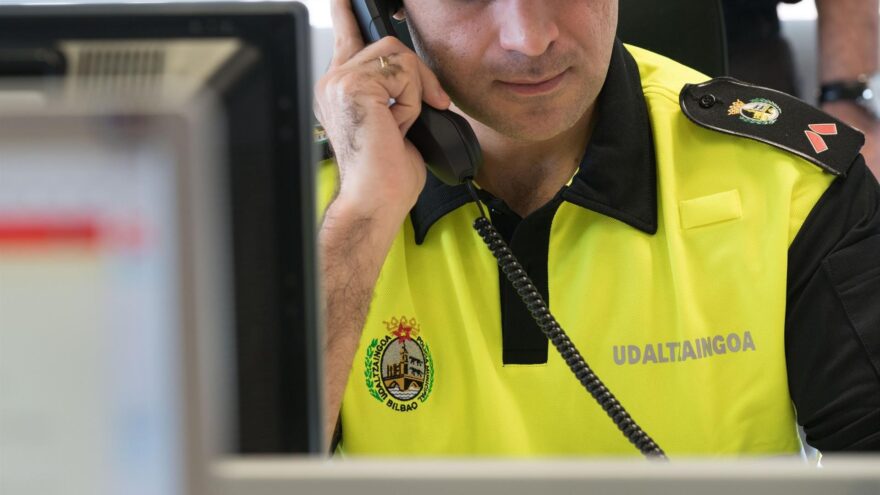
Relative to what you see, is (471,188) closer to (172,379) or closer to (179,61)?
(179,61)

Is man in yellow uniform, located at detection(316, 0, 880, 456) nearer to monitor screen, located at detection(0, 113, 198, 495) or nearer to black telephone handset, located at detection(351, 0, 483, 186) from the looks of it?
black telephone handset, located at detection(351, 0, 483, 186)

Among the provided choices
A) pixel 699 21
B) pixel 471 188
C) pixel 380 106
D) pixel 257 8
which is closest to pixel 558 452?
pixel 471 188

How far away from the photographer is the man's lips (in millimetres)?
1438

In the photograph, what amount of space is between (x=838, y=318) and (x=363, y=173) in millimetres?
580

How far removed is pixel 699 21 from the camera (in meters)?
1.71

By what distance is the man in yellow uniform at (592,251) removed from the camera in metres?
1.37

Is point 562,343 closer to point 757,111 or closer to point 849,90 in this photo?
point 757,111

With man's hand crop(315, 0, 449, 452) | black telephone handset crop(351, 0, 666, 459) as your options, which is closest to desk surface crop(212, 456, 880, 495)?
man's hand crop(315, 0, 449, 452)

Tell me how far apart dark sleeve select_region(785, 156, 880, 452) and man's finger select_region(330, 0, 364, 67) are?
64 centimetres

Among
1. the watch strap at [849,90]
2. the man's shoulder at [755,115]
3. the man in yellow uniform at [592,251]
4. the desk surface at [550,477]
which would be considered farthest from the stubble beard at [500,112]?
the desk surface at [550,477]

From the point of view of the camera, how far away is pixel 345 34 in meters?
1.58

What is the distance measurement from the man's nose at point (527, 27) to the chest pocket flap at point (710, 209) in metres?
0.27

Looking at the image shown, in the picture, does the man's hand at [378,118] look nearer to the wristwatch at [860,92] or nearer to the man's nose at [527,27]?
the man's nose at [527,27]

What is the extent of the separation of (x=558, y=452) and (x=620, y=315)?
0.62ft
